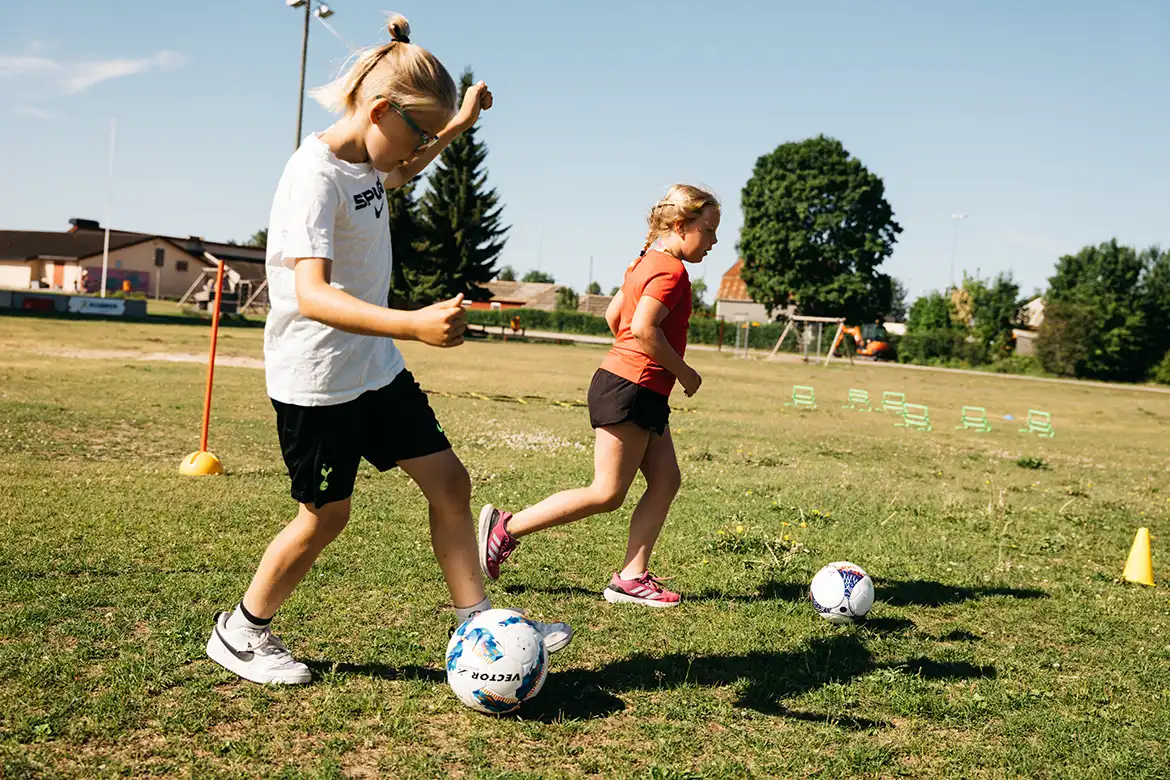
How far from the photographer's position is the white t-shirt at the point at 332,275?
130 inches

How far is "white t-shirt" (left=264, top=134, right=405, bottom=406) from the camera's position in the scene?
10.8ft

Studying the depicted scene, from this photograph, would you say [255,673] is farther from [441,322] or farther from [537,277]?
[537,277]

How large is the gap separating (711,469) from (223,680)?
6890 mm

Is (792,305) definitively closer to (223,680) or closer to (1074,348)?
(1074,348)

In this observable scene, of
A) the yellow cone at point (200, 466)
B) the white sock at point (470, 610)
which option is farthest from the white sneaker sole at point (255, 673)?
the yellow cone at point (200, 466)

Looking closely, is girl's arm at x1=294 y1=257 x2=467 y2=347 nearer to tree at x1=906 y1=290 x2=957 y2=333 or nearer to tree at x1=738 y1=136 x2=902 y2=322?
tree at x1=738 y1=136 x2=902 y2=322

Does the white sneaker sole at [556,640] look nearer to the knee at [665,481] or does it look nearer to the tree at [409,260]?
the knee at [665,481]

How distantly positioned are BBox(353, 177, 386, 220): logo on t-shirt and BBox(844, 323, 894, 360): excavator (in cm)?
5458

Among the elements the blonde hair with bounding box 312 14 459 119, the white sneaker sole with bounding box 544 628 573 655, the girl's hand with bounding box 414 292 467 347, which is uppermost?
the blonde hair with bounding box 312 14 459 119

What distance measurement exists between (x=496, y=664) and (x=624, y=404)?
5.63ft

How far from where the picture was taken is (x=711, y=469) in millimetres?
9961

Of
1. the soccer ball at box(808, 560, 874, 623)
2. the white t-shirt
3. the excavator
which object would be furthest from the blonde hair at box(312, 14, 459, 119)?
the excavator

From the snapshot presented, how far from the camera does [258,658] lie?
3.68m

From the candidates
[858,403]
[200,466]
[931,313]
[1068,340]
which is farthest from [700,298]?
[200,466]
